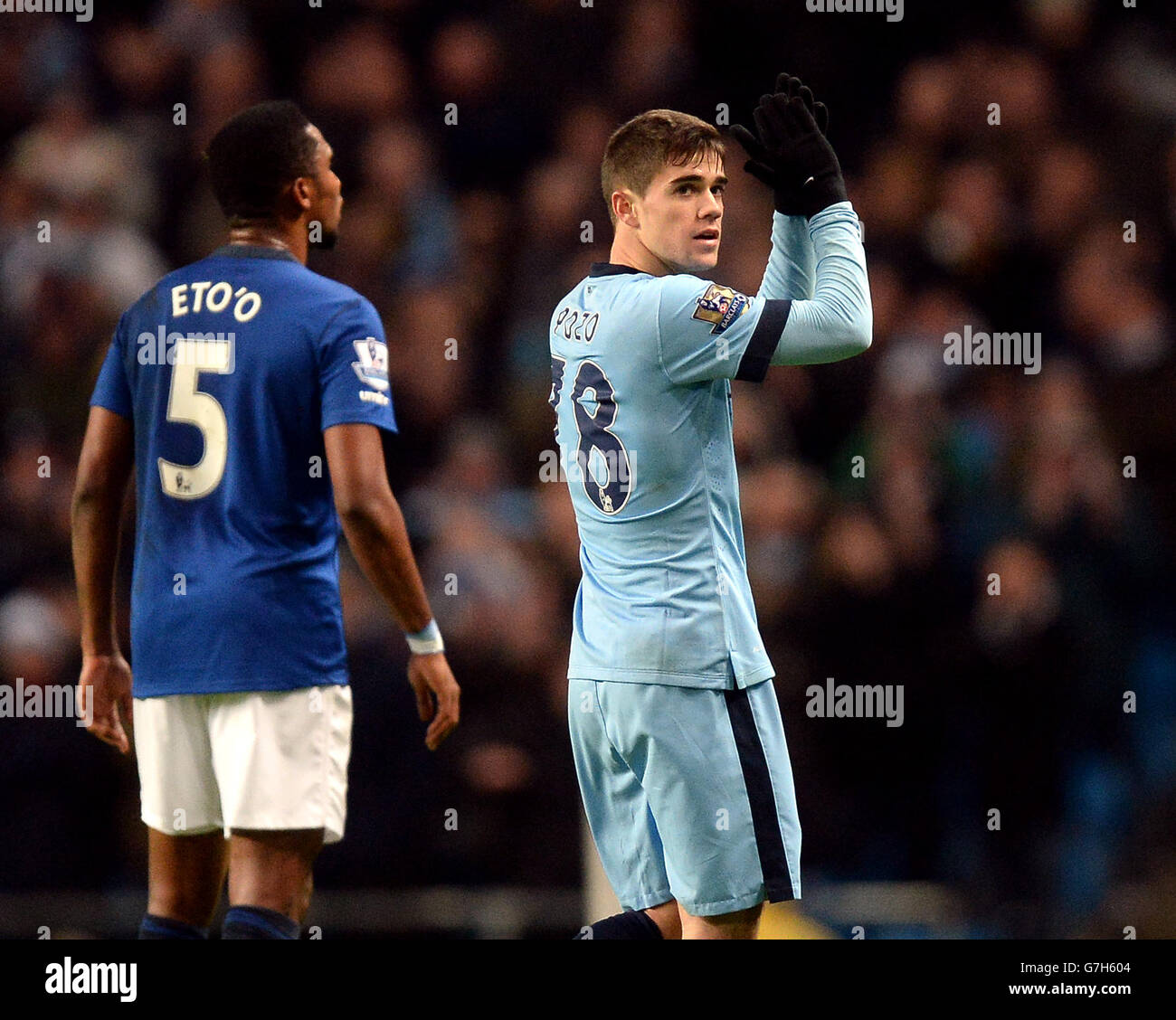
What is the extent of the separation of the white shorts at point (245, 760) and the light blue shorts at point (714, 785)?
0.60 metres

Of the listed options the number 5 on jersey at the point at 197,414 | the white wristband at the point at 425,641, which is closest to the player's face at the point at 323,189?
the number 5 on jersey at the point at 197,414

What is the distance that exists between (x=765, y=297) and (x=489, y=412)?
2.96 metres

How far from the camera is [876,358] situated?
6.75 metres

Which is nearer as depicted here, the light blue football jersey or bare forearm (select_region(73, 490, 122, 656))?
the light blue football jersey

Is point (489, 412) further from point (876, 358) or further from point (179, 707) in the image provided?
point (179, 707)

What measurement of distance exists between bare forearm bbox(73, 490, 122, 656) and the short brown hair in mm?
1291

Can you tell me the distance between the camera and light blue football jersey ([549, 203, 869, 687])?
3504 millimetres

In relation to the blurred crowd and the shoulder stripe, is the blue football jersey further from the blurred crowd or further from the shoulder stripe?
the blurred crowd

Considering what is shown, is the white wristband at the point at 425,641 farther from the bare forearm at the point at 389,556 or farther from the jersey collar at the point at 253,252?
the jersey collar at the point at 253,252

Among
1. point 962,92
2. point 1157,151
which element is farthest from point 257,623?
point 1157,151

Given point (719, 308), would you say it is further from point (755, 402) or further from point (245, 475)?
point (755, 402)

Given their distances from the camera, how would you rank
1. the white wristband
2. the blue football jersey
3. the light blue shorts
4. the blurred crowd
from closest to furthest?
1. the light blue shorts
2. the blue football jersey
3. the white wristband
4. the blurred crowd

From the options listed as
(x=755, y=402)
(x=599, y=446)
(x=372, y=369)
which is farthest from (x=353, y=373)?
(x=755, y=402)

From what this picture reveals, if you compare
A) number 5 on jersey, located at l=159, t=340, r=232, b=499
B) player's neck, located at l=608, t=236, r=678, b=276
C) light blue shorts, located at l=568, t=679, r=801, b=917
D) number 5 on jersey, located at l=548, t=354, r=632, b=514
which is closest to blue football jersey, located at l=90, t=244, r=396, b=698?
number 5 on jersey, located at l=159, t=340, r=232, b=499
